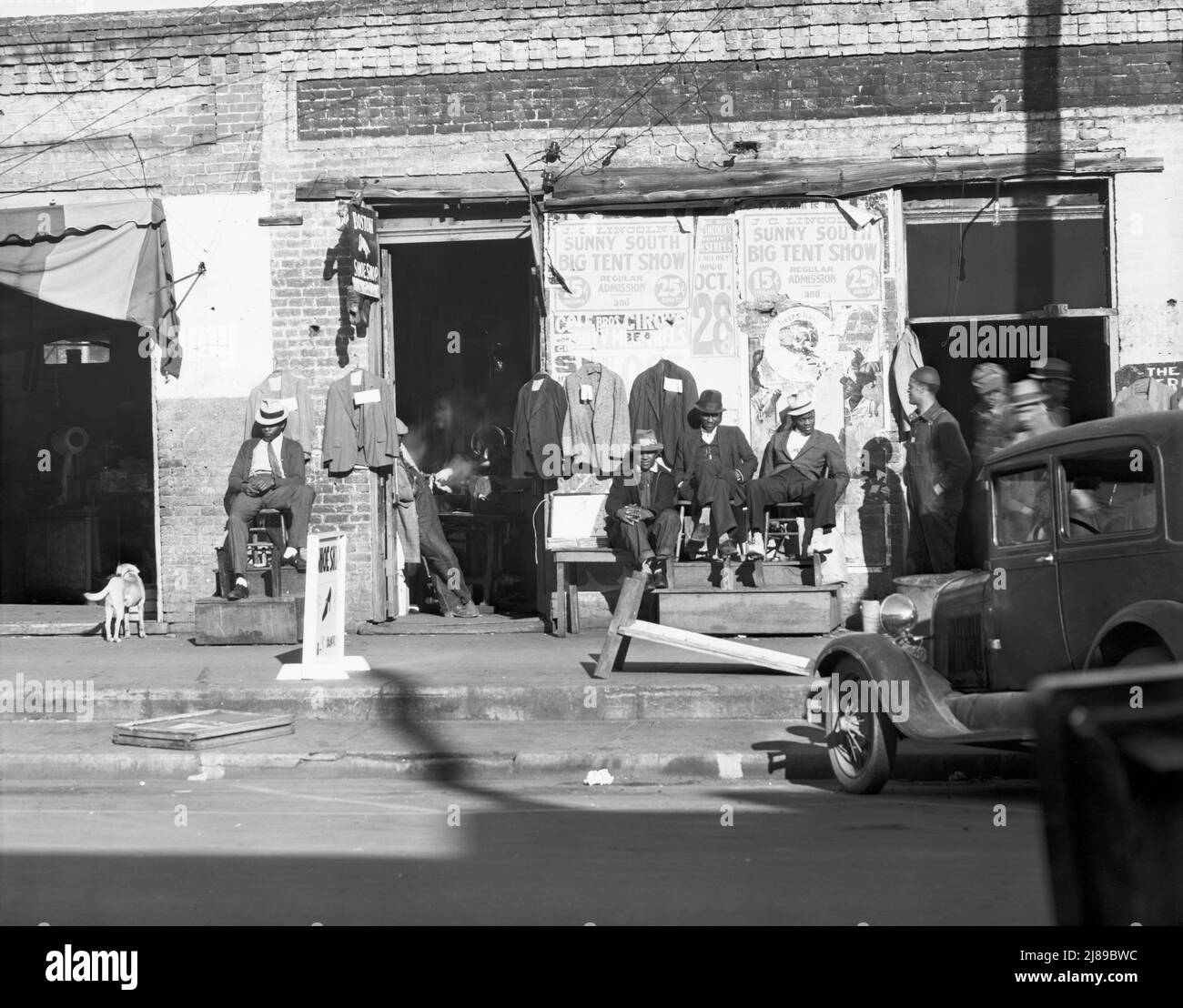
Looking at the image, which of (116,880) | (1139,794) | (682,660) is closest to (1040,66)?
(682,660)

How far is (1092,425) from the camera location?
696 centimetres

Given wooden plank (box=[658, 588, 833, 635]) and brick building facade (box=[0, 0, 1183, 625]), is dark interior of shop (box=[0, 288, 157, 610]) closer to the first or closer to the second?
brick building facade (box=[0, 0, 1183, 625])

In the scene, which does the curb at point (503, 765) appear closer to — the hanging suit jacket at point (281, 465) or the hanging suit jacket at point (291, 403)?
the hanging suit jacket at point (281, 465)

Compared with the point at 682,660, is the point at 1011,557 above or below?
above

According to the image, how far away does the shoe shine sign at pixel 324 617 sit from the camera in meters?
11.0

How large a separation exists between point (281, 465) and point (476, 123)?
3.99 meters

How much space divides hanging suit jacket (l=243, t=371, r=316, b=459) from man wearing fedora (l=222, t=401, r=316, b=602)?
0.31 feet

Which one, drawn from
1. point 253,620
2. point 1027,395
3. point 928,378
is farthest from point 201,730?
point 928,378

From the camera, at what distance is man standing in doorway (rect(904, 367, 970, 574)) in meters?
12.8

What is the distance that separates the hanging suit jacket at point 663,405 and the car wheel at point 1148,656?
727cm

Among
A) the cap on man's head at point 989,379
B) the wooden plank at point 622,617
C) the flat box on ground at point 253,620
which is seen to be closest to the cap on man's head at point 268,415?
the flat box on ground at point 253,620

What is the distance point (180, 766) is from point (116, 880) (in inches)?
118

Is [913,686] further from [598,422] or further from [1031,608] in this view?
[598,422]
